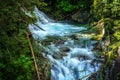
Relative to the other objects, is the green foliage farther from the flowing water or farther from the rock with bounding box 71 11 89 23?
the flowing water

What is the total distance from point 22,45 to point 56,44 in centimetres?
367

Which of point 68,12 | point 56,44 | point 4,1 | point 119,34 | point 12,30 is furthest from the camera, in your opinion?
point 68,12

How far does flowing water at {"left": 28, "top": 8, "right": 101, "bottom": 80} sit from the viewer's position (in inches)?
344

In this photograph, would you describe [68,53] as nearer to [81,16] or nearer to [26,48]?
[26,48]

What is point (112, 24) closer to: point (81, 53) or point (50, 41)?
point (81, 53)

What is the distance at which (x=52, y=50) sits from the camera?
9.66m

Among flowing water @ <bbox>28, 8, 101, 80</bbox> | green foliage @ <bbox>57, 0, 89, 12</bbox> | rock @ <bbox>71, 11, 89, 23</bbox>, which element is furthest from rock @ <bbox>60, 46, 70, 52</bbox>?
green foliage @ <bbox>57, 0, 89, 12</bbox>

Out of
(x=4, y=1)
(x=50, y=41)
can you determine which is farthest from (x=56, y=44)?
(x=4, y=1)

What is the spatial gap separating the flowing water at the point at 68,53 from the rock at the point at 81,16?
12.0 ft

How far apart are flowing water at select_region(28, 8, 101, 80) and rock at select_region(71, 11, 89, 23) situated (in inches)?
144

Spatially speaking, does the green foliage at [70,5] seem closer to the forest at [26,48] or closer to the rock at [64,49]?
the forest at [26,48]

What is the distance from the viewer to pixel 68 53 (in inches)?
385

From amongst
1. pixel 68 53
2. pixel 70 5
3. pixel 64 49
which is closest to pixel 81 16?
pixel 70 5

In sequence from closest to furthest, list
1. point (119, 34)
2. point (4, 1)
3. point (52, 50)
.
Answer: point (4, 1) → point (119, 34) → point (52, 50)
